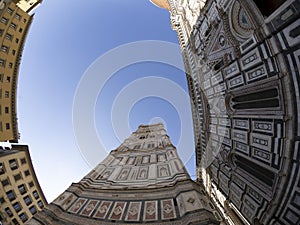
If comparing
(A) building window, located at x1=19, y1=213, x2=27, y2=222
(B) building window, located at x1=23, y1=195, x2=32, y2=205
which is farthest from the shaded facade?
(A) building window, located at x1=19, y1=213, x2=27, y2=222

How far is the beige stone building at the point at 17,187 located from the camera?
67.4 ft

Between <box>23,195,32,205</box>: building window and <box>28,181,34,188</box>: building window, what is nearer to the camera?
<box>23,195,32,205</box>: building window

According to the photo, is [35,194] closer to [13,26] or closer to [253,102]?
[13,26]

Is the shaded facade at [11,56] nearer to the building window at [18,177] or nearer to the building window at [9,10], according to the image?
the building window at [9,10]

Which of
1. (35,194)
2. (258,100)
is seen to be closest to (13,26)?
(35,194)

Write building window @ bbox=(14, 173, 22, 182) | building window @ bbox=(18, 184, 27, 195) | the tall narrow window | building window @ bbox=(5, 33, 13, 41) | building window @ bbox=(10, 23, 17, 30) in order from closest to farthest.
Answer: the tall narrow window, building window @ bbox=(5, 33, 13, 41), building window @ bbox=(10, 23, 17, 30), building window @ bbox=(14, 173, 22, 182), building window @ bbox=(18, 184, 27, 195)

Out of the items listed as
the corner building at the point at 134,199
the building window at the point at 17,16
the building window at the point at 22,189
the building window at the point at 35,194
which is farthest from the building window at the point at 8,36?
the building window at the point at 35,194

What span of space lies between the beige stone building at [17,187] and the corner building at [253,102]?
22.5 meters

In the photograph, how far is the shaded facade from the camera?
1926 cm

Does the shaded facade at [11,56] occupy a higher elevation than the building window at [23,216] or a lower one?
higher

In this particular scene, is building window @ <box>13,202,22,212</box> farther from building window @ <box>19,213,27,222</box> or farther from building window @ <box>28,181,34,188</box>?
building window @ <box>28,181,34,188</box>

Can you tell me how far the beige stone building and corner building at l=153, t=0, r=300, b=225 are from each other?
22.5m

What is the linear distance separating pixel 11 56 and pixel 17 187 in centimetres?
1545

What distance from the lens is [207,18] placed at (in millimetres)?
13969
